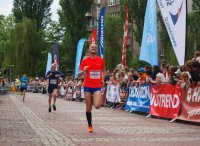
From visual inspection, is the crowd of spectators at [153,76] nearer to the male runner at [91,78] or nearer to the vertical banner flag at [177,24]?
the vertical banner flag at [177,24]

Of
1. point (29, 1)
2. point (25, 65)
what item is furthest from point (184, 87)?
point (29, 1)

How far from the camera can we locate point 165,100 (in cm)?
1603

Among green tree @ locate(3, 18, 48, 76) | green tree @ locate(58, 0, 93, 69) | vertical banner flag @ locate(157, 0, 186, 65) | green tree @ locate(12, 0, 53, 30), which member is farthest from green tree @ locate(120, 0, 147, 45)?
vertical banner flag @ locate(157, 0, 186, 65)

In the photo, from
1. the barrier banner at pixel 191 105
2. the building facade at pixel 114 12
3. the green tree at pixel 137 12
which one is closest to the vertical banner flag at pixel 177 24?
the barrier banner at pixel 191 105

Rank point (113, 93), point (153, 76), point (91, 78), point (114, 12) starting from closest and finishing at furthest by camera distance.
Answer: point (91, 78)
point (153, 76)
point (113, 93)
point (114, 12)

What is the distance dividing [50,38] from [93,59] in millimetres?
81549

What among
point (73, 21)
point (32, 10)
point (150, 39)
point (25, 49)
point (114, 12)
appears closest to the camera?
point (150, 39)

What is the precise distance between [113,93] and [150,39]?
4825mm

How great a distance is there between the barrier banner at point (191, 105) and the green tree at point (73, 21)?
51083 mm

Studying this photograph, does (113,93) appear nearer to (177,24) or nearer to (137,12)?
(177,24)

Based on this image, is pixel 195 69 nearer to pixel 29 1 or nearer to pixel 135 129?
pixel 135 129

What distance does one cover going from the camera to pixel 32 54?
70188 millimetres

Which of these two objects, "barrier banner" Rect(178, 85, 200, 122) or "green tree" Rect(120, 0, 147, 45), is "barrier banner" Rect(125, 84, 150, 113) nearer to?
"barrier banner" Rect(178, 85, 200, 122)

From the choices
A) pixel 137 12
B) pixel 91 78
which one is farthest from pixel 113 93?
pixel 137 12
